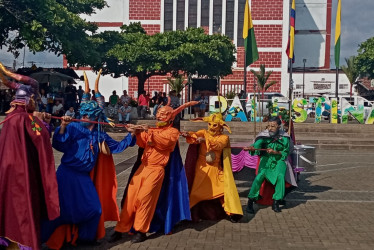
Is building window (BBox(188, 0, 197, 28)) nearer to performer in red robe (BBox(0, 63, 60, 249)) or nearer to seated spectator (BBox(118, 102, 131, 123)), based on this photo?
seated spectator (BBox(118, 102, 131, 123))

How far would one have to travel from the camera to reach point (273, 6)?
4422cm

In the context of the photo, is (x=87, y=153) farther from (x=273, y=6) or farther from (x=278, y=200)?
(x=273, y=6)

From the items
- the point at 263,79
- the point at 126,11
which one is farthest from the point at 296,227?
the point at 126,11

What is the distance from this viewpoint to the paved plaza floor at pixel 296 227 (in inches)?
258

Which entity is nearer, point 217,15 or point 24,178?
point 24,178

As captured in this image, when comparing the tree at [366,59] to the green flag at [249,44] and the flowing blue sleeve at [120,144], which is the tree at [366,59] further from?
the flowing blue sleeve at [120,144]

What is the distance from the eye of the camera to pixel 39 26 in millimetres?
21734

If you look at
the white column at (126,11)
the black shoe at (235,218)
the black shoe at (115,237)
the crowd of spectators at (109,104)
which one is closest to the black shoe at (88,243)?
the black shoe at (115,237)

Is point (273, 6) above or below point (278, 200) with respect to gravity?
above

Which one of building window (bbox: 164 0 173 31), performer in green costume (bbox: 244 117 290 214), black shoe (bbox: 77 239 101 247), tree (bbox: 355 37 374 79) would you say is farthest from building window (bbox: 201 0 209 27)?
black shoe (bbox: 77 239 101 247)

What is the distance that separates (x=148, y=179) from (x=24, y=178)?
166 cm

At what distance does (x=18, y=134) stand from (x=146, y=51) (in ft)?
85.7

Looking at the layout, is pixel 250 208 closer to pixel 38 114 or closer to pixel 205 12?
pixel 38 114

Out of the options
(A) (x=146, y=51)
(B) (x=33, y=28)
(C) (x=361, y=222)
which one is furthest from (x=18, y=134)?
(A) (x=146, y=51)
